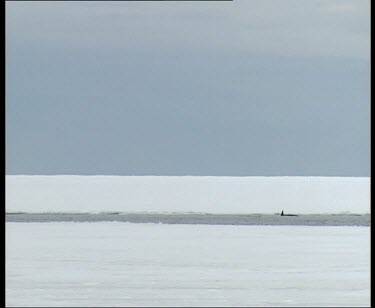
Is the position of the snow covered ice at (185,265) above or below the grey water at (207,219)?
below

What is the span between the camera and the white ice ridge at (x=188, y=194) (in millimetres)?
36438

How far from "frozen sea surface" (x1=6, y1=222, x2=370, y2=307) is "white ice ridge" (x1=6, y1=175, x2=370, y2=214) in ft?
54.0

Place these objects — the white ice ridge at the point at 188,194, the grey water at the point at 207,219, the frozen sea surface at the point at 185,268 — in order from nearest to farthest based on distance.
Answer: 1. the frozen sea surface at the point at 185,268
2. the grey water at the point at 207,219
3. the white ice ridge at the point at 188,194

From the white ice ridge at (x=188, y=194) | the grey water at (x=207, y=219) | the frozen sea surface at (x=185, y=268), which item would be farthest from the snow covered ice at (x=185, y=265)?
the white ice ridge at (x=188, y=194)

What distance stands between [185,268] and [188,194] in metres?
29.4

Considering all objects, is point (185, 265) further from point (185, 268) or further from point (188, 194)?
point (188, 194)

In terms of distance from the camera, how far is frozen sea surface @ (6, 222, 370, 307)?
403 inches

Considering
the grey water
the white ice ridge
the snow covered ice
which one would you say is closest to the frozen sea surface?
the snow covered ice

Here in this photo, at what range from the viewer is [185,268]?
41.8ft

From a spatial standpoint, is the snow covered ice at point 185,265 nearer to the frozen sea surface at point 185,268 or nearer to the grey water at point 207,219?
the frozen sea surface at point 185,268

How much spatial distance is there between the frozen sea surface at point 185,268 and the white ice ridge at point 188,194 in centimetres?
1645

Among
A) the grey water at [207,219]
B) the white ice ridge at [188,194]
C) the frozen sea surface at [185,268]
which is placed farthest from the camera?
the white ice ridge at [188,194]

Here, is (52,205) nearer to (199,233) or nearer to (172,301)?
(199,233)
